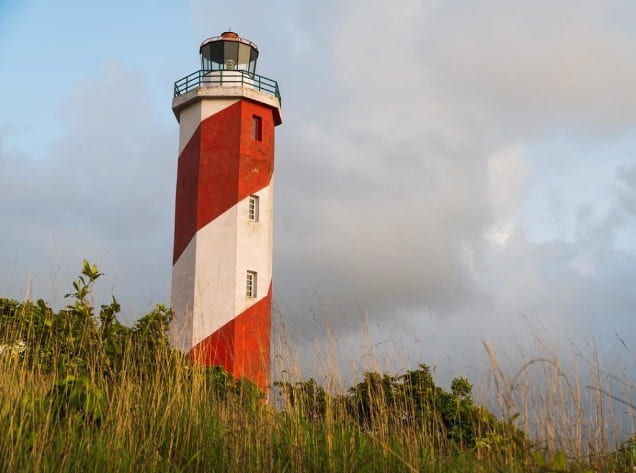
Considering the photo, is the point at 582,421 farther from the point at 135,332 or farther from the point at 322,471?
the point at 135,332

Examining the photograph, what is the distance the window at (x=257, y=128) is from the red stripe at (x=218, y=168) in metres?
0.10

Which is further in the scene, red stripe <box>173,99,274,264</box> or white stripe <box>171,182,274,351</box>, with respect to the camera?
red stripe <box>173,99,274,264</box>

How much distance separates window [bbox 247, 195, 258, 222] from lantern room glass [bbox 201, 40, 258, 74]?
12.9ft

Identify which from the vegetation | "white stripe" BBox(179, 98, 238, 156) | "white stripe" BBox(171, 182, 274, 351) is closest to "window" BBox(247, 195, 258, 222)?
"white stripe" BBox(171, 182, 274, 351)

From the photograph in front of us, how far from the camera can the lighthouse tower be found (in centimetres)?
1480

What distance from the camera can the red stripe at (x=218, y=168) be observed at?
15.5 metres

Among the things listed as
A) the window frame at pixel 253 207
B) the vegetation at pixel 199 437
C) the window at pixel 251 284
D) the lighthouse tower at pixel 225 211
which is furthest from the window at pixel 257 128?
the vegetation at pixel 199 437

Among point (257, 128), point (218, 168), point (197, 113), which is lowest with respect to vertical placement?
→ point (218, 168)

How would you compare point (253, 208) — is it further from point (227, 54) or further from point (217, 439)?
point (217, 439)

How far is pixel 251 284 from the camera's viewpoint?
15.3m

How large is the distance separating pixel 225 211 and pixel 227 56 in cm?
473

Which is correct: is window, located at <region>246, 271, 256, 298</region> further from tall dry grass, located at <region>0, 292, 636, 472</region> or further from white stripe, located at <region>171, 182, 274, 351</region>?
tall dry grass, located at <region>0, 292, 636, 472</region>

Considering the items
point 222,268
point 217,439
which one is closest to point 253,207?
point 222,268

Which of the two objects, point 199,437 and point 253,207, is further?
point 253,207
